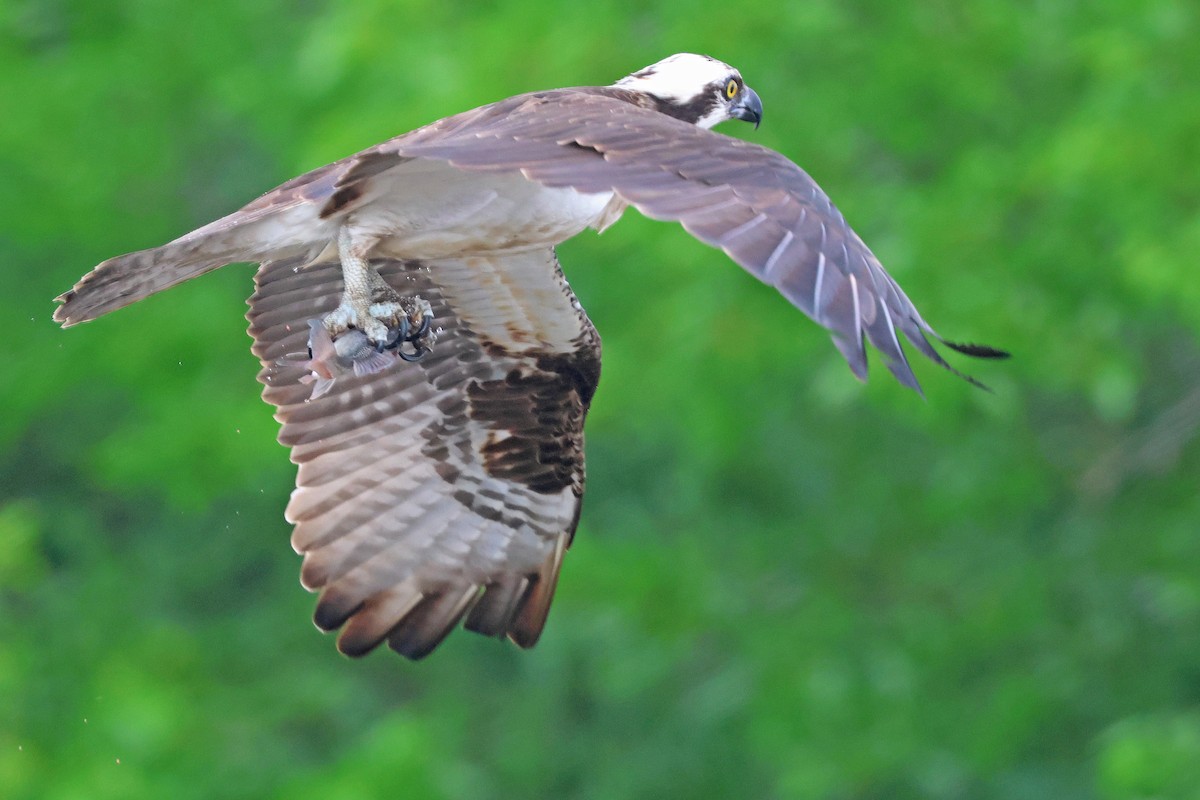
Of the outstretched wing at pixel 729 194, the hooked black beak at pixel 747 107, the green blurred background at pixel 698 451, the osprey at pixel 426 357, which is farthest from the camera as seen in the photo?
the green blurred background at pixel 698 451

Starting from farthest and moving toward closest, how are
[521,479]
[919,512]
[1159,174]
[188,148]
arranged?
[188,148] < [919,512] < [1159,174] < [521,479]

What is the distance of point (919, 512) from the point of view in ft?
42.7

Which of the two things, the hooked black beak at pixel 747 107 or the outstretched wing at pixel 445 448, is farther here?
the hooked black beak at pixel 747 107

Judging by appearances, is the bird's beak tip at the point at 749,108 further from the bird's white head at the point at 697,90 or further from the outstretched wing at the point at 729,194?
the outstretched wing at the point at 729,194

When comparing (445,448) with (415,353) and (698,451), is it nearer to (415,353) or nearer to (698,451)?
(415,353)

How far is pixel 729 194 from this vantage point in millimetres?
5414

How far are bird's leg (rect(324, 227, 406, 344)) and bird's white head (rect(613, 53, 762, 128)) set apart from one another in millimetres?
1253

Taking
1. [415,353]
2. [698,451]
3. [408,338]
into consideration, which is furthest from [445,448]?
[698,451]

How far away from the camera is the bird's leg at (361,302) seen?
6559 mm

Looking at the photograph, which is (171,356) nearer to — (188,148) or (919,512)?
(188,148)

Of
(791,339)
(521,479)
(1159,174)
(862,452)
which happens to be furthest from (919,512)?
(521,479)

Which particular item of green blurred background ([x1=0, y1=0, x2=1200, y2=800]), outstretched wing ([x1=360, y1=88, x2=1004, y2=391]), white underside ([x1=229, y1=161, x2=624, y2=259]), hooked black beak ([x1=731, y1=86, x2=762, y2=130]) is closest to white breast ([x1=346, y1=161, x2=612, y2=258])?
white underside ([x1=229, y1=161, x2=624, y2=259])

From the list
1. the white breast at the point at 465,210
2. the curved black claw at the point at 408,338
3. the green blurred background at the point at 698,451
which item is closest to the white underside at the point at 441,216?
the white breast at the point at 465,210

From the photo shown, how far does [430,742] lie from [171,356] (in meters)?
2.62
